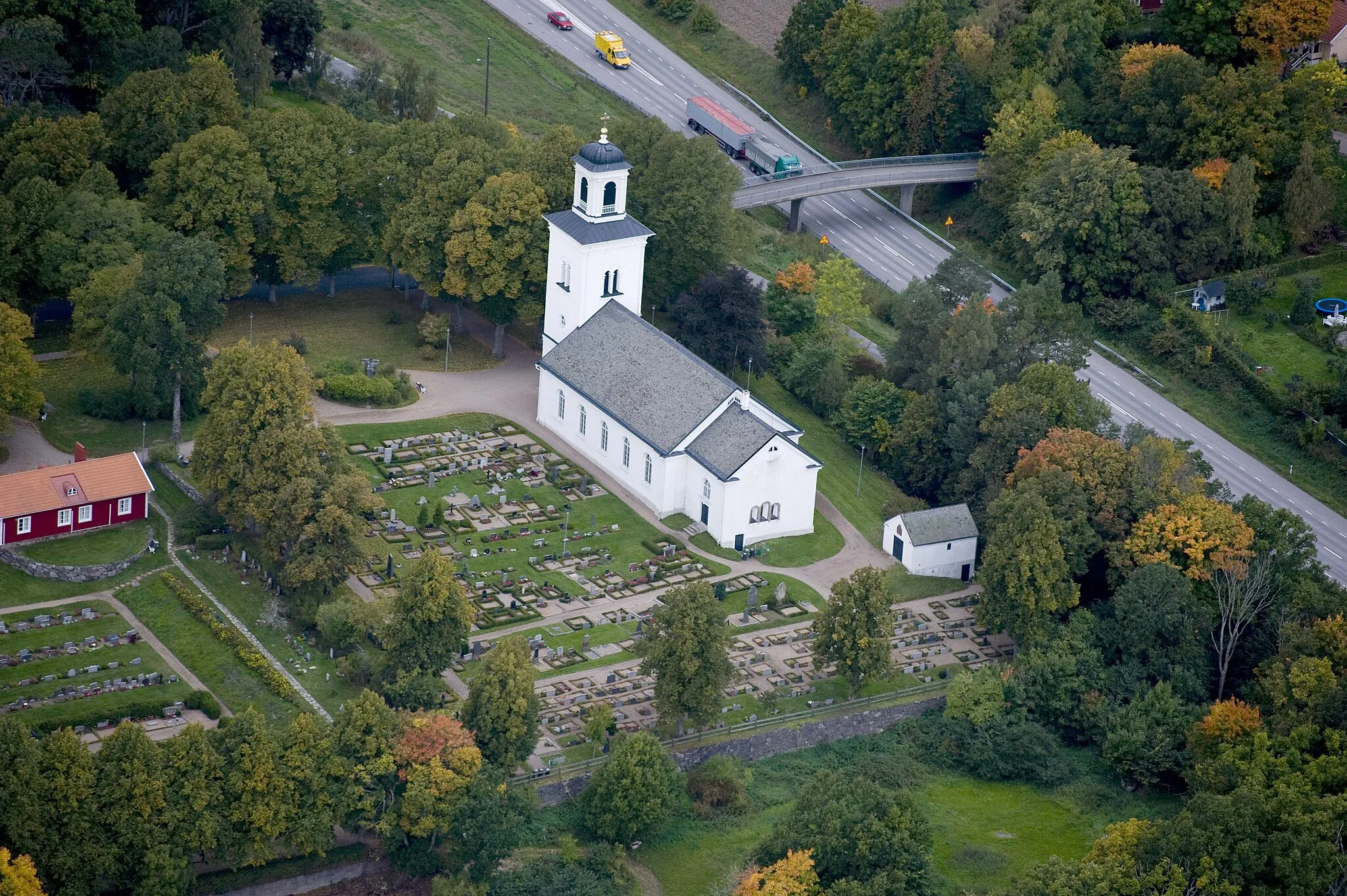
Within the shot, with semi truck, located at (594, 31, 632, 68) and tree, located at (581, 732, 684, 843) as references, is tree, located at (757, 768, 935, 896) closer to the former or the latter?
tree, located at (581, 732, 684, 843)

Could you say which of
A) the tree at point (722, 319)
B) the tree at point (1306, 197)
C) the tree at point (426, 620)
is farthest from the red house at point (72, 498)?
the tree at point (1306, 197)

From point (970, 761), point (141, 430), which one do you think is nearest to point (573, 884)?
point (970, 761)

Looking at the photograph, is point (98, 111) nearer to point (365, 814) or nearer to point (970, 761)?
point (365, 814)

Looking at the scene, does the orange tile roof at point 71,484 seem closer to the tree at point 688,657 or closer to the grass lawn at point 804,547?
the tree at point 688,657

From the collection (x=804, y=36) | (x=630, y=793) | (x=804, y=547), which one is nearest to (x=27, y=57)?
(x=804, y=36)

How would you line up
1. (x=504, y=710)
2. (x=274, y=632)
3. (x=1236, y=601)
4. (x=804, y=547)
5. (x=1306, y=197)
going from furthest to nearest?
(x=1306, y=197) → (x=804, y=547) → (x=1236, y=601) → (x=274, y=632) → (x=504, y=710)

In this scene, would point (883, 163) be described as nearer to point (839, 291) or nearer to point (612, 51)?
point (839, 291)
